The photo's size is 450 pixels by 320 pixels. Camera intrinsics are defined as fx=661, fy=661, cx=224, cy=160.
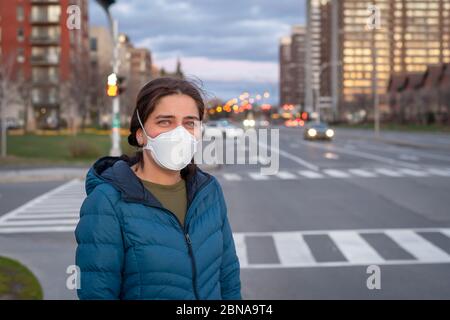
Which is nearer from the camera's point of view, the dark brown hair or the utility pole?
the dark brown hair

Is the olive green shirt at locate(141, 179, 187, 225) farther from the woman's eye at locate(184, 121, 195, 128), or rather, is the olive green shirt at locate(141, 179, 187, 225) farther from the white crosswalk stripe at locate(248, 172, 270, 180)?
the white crosswalk stripe at locate(248, 172, 270, 180)

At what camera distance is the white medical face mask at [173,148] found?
3045 millimetres

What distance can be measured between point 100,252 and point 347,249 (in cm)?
765

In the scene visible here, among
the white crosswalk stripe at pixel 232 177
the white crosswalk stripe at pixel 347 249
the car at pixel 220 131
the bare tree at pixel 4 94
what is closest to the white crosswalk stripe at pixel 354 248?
the white crosswalk stripe at pixel 347 249

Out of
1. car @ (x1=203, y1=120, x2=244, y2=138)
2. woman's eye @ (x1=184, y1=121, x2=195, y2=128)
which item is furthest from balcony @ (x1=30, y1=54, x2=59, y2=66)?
woman's eye @ (x1=184, y1=121, x2=195, y2=128)

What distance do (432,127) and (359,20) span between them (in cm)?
10624

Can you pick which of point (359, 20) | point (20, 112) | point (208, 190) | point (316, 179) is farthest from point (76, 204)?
point (359, 20)

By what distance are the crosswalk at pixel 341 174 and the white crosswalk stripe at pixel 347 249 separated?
11.0 m

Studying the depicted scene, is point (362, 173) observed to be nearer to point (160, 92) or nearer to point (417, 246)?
point (417, 246)

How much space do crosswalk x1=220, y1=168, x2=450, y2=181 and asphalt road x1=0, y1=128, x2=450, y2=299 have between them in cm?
23

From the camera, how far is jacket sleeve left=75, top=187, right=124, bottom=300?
2869 millimetres

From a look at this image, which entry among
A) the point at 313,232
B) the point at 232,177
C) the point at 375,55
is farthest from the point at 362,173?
the point at 375,55

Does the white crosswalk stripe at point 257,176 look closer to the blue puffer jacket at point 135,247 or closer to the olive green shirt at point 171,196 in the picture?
the olive green shirt at point 171,196

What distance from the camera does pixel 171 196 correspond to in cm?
311
